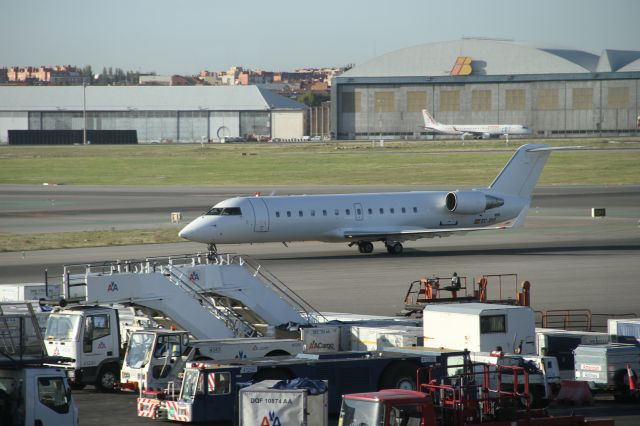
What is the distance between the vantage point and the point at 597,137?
585 feet

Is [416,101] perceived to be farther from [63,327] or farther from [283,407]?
[283,407]

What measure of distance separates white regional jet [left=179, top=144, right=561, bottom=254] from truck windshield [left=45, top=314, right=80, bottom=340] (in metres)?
22.0

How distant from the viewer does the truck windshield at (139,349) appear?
2662 cm

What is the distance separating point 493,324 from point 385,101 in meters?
164

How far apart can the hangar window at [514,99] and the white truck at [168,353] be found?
526ft

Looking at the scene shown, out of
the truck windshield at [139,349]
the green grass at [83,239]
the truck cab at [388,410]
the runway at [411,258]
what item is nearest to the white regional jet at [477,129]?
the runway at [411,258]

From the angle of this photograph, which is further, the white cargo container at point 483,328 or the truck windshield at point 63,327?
the truck windshield at point 63,327

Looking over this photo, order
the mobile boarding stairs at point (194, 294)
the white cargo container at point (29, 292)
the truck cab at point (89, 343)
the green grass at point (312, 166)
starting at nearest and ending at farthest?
the truck cab at point (89, 343) < the mobile boarding stairs at point (194, 294) < the white cargo container at point (29, 292) < the green grass at point (312, 166)

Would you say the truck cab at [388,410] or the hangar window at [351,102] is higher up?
the hangar window at [351,102]

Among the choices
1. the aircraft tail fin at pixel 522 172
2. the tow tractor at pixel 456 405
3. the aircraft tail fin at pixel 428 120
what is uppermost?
the aircraft tail fin at pixel 428 120

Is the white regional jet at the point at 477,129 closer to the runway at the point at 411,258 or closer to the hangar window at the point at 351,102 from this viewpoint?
the hangar window at the point at 351,102

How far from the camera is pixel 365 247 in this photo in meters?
56.0

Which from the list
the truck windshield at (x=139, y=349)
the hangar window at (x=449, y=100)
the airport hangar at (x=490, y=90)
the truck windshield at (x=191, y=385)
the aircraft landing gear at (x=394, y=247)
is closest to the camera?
the truck windshield at (x=191, y=385)

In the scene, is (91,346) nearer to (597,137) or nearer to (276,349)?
(276,349)
